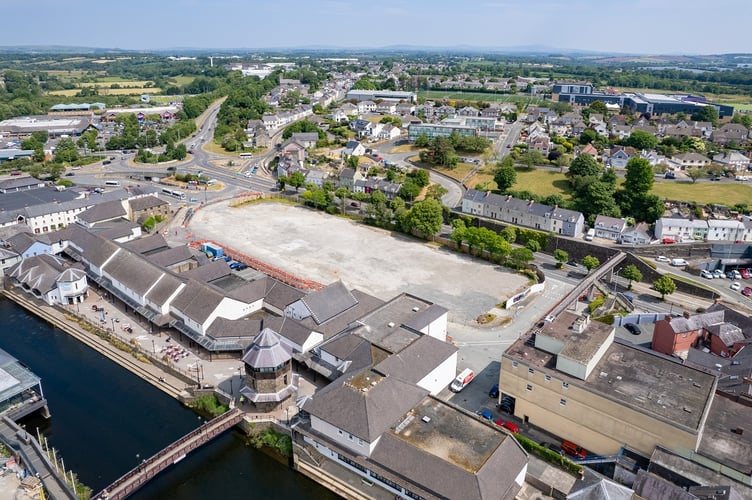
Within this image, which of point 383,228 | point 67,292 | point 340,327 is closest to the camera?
point 340,327

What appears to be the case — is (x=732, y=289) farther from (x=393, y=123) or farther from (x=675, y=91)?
(x=675, y=91)

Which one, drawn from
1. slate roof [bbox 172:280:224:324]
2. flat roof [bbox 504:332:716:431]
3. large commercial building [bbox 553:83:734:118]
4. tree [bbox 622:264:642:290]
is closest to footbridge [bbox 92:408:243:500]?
slate roof [bbox 172:280:224:324]

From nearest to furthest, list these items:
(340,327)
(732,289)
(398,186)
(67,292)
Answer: (340,327)
(67,292)
(732,289)
(398,186)

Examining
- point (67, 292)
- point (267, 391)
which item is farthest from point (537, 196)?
point (67, 292)

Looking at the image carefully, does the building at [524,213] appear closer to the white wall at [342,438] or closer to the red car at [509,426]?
the red car at [509,426]

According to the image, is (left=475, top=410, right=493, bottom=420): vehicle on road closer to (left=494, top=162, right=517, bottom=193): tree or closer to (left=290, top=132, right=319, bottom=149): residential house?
(left=494, top=162, right=517, bottom=193): tree

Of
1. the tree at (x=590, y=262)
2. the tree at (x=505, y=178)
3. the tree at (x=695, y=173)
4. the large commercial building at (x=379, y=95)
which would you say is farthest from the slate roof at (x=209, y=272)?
the large commercial building at (x=379, y=95)
